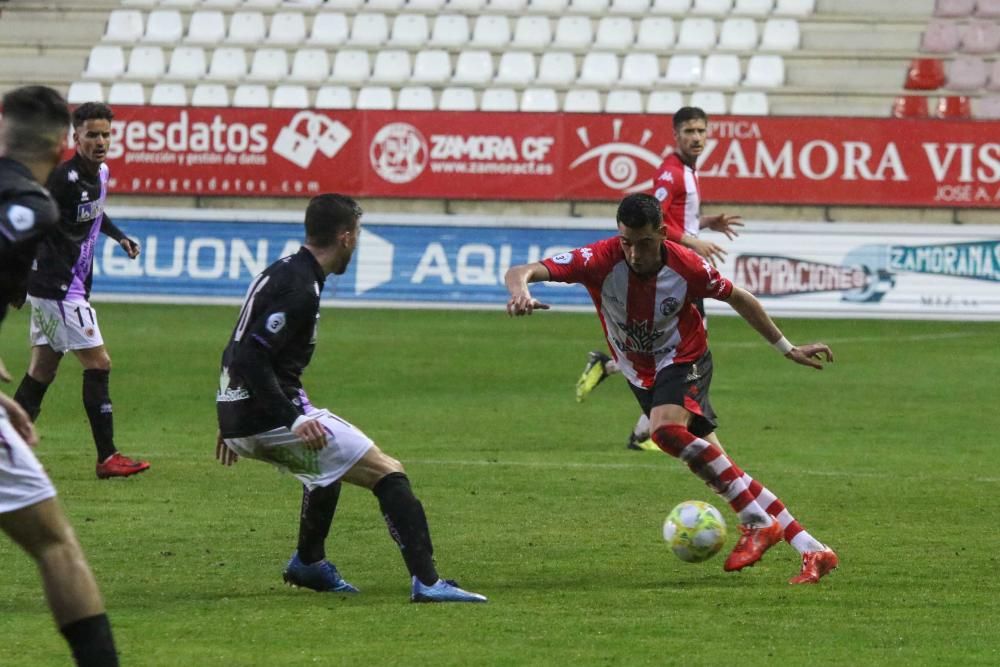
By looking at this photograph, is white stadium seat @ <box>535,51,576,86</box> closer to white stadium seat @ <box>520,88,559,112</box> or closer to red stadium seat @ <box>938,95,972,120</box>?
white stadium seat @ <box>520,88,559,112</box>

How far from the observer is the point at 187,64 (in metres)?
30.5

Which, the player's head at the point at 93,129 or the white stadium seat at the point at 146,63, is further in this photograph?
the white stadium seat at the point at 146,63

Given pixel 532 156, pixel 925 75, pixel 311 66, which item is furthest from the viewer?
pixel 311 66

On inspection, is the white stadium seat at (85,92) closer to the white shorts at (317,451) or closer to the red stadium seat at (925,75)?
the red stadium seat at (925,75)

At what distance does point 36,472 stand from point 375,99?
24192 mm

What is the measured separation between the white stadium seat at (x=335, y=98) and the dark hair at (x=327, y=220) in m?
22.0

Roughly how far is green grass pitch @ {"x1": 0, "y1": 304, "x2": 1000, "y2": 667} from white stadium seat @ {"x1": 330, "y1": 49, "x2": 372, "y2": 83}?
1156 centimetres

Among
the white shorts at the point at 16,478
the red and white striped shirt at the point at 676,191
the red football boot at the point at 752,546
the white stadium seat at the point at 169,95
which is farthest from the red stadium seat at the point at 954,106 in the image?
the white shorts at the point at 16,478

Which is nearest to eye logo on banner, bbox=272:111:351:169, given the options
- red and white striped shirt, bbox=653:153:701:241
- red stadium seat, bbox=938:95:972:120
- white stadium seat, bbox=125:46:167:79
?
white stadium seat, bbox=125:46:167:79

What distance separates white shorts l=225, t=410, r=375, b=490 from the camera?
729cm

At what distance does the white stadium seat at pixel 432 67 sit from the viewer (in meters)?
29.7

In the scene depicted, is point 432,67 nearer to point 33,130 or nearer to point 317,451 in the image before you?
point 317,451

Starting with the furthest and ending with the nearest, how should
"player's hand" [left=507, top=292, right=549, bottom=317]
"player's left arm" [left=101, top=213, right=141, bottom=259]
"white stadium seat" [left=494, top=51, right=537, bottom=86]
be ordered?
"white stadium seat" [left=494, top=51, right=537, bottom=86] < "player's left arm" [left=101, top=213, right=141, bottom=259] < "player's hand" [left=507, top=292, right=549, bottom=317]

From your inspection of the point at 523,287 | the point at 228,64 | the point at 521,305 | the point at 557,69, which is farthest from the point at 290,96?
the point at 521,305
